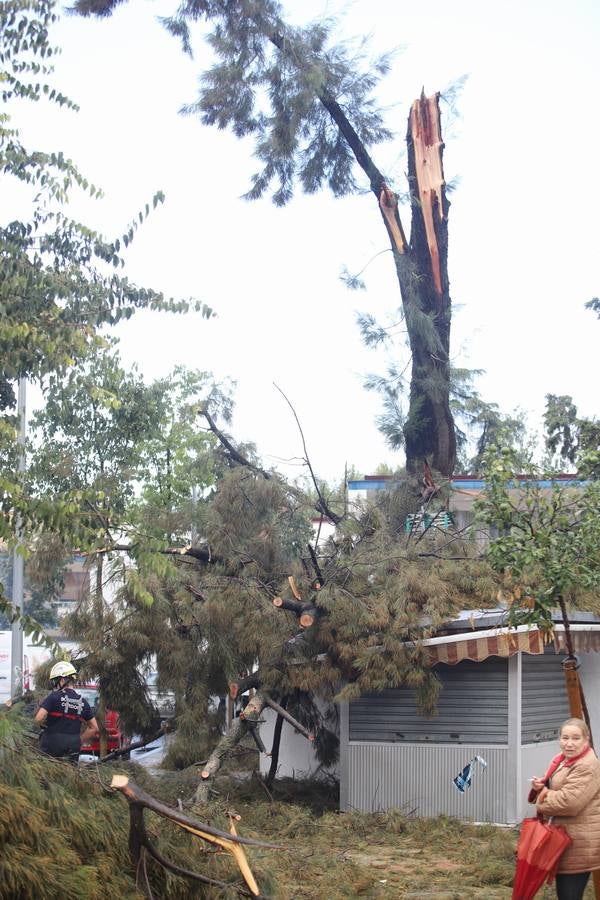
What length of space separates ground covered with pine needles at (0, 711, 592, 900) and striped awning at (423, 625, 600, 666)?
5.89 ft

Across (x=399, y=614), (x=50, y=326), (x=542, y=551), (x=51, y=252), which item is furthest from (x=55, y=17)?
(x=399, y=614)

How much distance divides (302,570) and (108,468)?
11.3m

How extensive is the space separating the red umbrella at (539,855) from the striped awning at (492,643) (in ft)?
16.6

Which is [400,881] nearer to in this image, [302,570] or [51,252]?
[302,570]

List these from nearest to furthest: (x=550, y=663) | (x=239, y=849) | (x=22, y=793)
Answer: (x=22, y=793) < (x=239, y=849) < (x=550, y=663)

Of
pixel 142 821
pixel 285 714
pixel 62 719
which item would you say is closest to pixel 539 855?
pixel 142 821

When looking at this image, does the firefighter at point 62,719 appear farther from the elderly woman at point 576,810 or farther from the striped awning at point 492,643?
the elderly woman at point 576,810

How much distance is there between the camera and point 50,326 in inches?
325

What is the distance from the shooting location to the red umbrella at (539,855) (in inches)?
258

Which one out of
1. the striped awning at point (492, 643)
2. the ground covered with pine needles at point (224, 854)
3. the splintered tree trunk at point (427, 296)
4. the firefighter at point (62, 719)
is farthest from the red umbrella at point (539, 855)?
the splintered tree trunk at point (427, 296)

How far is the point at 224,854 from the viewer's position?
22.1ft

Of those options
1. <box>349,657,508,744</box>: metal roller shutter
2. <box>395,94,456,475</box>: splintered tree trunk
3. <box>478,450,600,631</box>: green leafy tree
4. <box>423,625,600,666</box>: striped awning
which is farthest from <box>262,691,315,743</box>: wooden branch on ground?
<box>395,94,456,475</box>: splintered tree trunk

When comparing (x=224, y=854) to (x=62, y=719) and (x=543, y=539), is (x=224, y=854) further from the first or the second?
(x=62, y=719)

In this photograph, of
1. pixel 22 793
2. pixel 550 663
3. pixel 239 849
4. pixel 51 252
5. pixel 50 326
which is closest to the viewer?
pixel 22 793
